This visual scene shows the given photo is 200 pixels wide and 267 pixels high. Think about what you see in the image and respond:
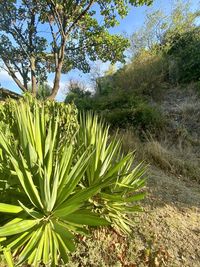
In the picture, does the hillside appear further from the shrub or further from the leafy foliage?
the leafy foliage

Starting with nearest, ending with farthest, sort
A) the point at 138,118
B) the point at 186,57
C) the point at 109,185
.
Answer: the point at 109,185 → the point at 138,118 → the point at 186,57

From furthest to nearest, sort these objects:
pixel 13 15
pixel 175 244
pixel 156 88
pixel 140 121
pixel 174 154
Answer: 1. pixel 13 15
2. pixel 156 88
3. pixel 140 121
4. pixel 174 154
5. pixel 175 244

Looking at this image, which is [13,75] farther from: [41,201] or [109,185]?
[41,201]

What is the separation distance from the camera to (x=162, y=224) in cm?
364

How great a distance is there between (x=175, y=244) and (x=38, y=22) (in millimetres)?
12968

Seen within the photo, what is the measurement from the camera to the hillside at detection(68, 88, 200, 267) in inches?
115

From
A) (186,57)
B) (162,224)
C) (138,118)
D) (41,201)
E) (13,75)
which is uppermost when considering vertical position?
(186,57)

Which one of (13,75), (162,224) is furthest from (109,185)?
(13,75)

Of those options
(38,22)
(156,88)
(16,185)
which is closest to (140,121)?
(156,88)

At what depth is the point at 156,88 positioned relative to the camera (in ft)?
39.6

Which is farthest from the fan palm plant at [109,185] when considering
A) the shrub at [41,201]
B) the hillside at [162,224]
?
the hillside at [162,224]

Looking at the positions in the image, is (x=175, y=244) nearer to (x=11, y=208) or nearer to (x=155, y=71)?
(x=11, y=208)

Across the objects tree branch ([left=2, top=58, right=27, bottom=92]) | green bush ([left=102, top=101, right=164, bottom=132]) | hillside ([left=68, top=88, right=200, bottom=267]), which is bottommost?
hillside ([left=68, top=88, right=200, bottom=267])

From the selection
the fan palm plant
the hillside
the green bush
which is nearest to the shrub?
the fan palm plant
